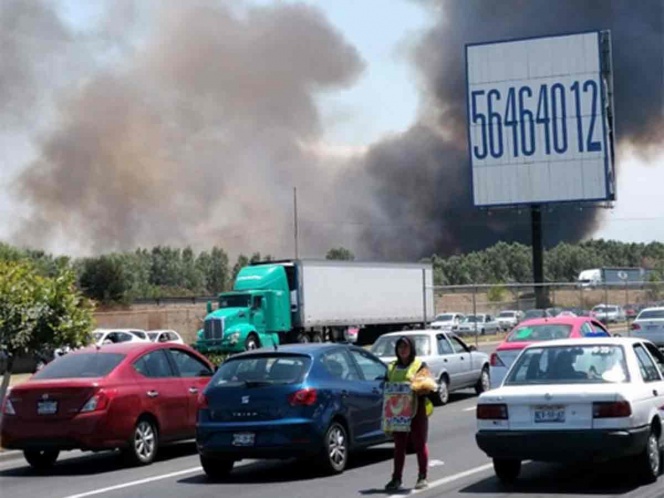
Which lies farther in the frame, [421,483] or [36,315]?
[36,315]

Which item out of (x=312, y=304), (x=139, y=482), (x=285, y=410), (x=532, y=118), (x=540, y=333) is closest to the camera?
(x=285, y=410)

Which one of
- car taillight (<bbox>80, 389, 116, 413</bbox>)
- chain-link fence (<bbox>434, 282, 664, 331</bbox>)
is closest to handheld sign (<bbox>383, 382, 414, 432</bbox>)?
car taillight (<bbox>80, 389, 116, 413</bbox>)

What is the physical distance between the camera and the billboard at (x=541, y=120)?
4862 cm

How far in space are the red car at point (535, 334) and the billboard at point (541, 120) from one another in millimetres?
27104

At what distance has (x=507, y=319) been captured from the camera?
4984cm

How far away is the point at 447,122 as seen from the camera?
82375 millimetres

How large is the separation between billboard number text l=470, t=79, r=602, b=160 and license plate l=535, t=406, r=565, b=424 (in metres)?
38.3

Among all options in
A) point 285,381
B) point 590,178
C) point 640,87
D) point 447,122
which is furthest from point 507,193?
point 285,381

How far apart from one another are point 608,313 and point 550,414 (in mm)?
33997

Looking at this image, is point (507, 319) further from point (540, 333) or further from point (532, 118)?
point (540, 333)

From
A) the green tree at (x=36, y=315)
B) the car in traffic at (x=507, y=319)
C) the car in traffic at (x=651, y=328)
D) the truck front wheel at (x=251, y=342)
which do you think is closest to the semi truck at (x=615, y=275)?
the car in traffic at (x=507, y=319)

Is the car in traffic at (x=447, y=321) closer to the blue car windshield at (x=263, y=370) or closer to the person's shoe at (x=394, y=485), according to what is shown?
the blue car windshield at (x=263, y=370)

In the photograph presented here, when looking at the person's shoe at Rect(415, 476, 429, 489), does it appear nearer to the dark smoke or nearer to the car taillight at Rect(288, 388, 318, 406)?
the car taillight at Rect(288, 388, 318, 406)

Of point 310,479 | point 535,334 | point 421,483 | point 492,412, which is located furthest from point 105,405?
point 535,334
